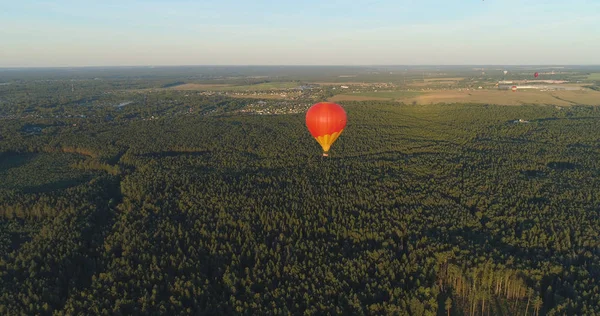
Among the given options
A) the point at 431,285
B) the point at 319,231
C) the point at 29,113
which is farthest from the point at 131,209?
the point at 29,113

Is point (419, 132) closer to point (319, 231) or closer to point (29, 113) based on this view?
point (319, 231)

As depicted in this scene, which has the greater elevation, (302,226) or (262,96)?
(262,96)

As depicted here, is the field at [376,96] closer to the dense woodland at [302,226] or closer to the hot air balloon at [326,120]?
the dense woodland at [302,226]

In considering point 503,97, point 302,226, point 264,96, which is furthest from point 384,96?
point 302,226

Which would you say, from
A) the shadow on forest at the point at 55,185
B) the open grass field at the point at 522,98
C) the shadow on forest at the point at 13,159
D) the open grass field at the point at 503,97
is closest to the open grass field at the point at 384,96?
the open grass field at the point at 503,97

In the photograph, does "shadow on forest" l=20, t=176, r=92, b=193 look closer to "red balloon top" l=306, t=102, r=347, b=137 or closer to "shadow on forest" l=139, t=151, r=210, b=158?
"shadow on forest" l=139, t=151, r=210, b=158

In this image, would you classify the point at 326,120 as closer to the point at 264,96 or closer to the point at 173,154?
the point at 173,154
